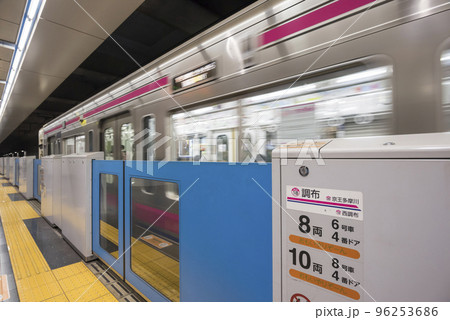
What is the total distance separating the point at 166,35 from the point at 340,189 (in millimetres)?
4391

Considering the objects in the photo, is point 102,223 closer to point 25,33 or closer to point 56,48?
point 25,33

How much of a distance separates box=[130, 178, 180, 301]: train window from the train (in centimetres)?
2

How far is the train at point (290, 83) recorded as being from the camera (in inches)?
51.8

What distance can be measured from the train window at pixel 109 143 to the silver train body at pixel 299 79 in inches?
57.9

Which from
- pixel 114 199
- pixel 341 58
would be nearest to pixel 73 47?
pixel 114 199

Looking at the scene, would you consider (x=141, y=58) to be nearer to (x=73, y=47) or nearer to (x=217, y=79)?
(x=73, y=47)

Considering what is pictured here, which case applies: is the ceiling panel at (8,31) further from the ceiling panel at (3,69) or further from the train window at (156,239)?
the train window at (156,239)

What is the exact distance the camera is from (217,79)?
7.70 ft

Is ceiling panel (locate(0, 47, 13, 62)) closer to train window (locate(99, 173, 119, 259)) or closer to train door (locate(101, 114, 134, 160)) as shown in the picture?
train door (locate(101, 114, 134, 160))

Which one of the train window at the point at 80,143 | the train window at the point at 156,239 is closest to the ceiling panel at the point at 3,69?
the train window at the point at 80,143

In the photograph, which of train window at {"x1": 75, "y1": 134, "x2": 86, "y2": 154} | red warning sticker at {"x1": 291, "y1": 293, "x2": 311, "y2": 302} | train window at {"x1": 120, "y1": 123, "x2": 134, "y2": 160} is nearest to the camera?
red warning sticker at {"x1": 291, "y1": 293, "x2": 311, "y2": 302}

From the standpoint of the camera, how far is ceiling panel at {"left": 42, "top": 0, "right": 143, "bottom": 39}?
293cm

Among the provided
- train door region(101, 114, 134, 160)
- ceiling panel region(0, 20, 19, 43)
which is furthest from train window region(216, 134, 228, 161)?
ceiling panel region(0, 20, 19, 43)

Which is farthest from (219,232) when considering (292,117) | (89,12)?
(89,12)
